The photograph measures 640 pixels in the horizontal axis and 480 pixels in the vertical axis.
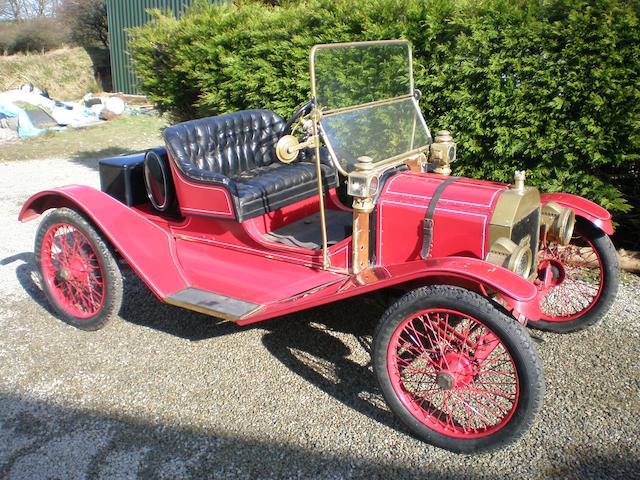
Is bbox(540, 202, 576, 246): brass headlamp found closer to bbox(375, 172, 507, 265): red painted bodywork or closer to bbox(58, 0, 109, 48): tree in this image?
bbox(375, 172, 507, 265): red painted bodywork

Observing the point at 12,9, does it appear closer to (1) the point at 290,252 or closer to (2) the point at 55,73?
(2) the point at 55,73

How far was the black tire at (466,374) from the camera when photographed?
229 cm

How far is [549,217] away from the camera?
10.2ft

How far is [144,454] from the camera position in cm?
260

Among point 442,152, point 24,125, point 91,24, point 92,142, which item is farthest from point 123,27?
point 442,152

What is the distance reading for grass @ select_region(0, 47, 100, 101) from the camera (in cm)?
1683

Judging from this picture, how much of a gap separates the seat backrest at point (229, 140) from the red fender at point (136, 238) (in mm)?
505

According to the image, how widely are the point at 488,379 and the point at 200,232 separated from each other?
1.88 m

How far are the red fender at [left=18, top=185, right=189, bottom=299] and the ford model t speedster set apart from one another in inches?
0.4

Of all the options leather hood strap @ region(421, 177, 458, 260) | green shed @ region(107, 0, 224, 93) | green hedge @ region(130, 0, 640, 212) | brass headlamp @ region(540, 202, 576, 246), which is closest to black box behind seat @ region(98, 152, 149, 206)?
green hedge @ region(130, 0, 640, 212)

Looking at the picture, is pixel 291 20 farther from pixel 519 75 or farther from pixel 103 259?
pixel 103 259

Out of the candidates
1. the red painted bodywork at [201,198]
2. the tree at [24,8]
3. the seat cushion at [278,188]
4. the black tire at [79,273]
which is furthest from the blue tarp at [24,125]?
the tree at [24,8]

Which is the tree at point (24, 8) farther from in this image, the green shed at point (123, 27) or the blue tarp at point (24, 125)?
the blue tarp at point (24, 125)

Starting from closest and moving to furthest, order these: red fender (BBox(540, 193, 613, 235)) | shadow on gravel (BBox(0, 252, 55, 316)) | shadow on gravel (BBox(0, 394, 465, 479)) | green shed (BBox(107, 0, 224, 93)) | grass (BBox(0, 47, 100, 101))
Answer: shadow on gravel (BBox(0, 394, 465, 479)) → red fender (BBox(540, 193, 613, 235)) → shadow on gravel (BBox(0, 252, 55, 316)) → green shed (BBox(107, 0, 224, 93)) → grass (BBox(0, 47, 100, 101))
